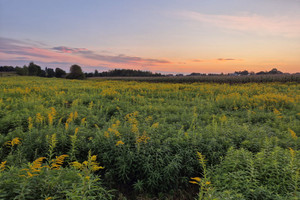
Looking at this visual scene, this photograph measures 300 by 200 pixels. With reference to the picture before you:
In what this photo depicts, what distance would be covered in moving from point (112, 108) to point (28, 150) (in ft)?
16.2

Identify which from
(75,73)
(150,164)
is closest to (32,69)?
(75,73)

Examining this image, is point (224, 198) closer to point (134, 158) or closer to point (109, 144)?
point (134, 158)

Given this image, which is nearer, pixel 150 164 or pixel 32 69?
pixel 150 164

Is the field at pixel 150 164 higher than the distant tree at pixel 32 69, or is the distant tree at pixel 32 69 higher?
the distant tree at pixel 32 69

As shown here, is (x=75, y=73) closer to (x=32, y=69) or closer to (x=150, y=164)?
(x=32, y=69)

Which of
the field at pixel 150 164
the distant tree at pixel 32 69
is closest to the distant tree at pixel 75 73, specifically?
the distant tree at pixel 32 69

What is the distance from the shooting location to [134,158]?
4.38m

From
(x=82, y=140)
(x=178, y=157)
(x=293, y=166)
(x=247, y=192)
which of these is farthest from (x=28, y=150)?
(x=293, y=166)

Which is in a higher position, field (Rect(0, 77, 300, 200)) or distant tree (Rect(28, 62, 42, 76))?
distant tree (Rect(28, 62, 42, 76))

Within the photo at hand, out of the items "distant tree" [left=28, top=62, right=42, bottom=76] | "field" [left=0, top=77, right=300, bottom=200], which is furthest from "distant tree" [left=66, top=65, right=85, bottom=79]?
"field" [left=0, top=77, right=300, bottom=200]

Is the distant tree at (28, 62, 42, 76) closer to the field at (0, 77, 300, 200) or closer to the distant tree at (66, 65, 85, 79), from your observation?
the distant tree at (66, 65, 85, 79)

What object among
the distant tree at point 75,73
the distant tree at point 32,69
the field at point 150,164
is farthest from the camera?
the distant tree at point 32,69

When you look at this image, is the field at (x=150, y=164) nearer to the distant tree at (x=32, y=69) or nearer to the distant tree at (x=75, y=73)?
the distant tree at (x=75, y=73)

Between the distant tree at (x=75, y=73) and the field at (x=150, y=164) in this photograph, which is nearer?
the field at (x=150, y=164)
